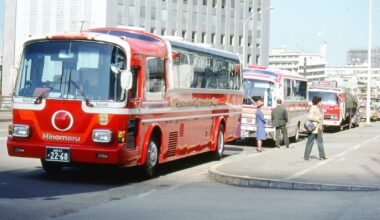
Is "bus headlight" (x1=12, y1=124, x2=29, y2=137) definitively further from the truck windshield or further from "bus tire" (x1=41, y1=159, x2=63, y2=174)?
"bus tire" (x1=41, y1=159, x2=63, y2=174)

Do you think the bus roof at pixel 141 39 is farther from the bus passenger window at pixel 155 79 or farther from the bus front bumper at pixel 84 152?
the bus front bumper at pixel 84 152

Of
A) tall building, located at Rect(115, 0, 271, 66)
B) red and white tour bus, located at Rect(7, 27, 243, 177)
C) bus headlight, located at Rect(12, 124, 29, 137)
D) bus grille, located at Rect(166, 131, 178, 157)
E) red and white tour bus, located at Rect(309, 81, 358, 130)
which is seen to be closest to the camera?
red and white tour bus, located at Rect(7, 27, 243, 177)

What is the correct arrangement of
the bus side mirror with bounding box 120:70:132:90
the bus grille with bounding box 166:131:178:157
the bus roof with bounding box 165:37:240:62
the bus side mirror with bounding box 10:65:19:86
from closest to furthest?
the bus side mirror with bounding box 120:70:132:90, the bus side mirror with bounding box 10:65:19:86, the bus grille with bounding box 166:131:178:157, the bus roof with bounding box 165:37:240:62

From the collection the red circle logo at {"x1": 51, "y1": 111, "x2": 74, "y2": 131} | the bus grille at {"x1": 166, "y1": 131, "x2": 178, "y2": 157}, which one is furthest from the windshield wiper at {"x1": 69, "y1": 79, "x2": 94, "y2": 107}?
the bus grille at {"x1": 166, "y1": 131, "x2": 178, "y2": 157}

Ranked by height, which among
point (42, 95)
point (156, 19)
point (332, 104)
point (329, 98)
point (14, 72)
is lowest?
point (332, 104)

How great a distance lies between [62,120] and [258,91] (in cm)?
1479

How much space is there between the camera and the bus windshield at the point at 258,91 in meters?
27.5

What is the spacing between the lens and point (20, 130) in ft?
46.8

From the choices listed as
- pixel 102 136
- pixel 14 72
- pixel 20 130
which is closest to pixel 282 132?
pixel 102 136

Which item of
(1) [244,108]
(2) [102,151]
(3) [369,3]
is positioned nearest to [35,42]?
(2) [102,151]

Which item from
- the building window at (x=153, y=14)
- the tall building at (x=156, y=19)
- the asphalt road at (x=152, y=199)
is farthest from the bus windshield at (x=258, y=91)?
the building window at (x=153, y=14)

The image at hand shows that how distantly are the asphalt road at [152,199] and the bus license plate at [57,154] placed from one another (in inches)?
19.0

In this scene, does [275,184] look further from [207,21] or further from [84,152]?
[207,21]

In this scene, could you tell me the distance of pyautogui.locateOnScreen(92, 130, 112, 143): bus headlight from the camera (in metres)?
13.8
